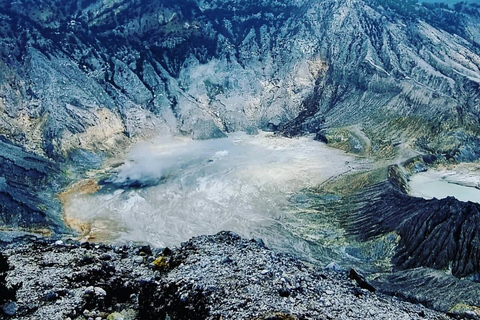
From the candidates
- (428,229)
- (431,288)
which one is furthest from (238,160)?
(431,288)

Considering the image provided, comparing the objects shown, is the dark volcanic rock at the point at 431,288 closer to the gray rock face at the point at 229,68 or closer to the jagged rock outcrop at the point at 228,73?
the jagged rock outcrop at the point at 228,73

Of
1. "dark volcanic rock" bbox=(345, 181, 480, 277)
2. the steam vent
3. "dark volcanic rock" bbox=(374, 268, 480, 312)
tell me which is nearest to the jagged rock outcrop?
the steam vent

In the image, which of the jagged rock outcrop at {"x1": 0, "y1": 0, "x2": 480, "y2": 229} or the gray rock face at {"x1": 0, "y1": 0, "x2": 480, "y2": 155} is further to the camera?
the gray rock face at {"x1": 0, "y1": 0, "x2": 480, "y2": 155}

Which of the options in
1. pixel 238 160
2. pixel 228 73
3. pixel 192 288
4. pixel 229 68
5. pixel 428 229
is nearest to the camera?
pixel 192 288

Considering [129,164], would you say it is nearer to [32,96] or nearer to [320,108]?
[32,96]

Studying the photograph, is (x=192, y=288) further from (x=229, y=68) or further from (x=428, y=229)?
(x=229, y=68)

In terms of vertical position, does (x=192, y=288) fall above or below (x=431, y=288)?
above

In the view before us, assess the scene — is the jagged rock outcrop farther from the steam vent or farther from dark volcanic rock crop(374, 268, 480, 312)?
dark volcanic rock crop(374, 268, 480, 312)

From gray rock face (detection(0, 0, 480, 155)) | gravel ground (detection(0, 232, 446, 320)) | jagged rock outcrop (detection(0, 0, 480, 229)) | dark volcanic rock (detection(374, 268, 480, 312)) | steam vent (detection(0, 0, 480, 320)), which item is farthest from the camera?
gray rock face (detection(0, 0, 480, 155))
